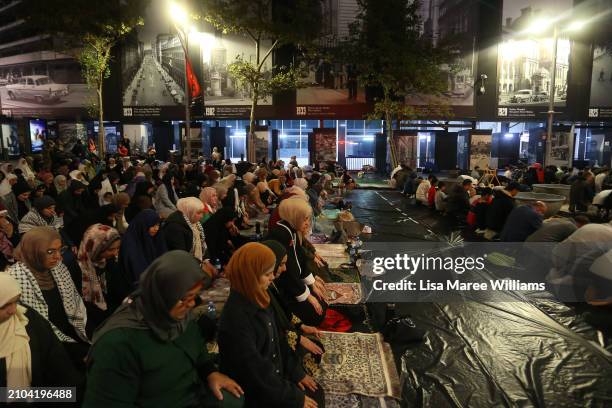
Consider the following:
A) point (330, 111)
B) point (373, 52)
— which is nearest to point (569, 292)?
point (373, 52)

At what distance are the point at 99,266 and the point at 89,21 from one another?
17600mm

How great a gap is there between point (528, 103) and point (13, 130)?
25955 mm

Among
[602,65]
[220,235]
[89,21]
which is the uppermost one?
[89,21]

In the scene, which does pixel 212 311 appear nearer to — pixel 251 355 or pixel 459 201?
pixel 251 355

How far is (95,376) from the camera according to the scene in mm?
2006

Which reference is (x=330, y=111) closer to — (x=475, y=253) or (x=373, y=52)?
(x=373, y=52)

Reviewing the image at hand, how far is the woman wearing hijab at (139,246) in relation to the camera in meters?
4.50

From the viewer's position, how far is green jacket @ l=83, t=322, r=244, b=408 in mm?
2010

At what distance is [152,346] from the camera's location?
213 centimetres

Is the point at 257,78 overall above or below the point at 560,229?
above

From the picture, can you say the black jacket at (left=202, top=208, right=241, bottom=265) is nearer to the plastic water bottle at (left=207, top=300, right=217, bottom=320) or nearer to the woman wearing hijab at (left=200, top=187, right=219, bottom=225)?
the woman wearing hijab at (left=200, top=187, right=219, bottom=225)

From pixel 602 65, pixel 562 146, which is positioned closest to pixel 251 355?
pixel 562 146

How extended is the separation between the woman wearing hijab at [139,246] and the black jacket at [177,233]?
33 cm

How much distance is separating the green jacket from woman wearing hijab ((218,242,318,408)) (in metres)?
0.26
